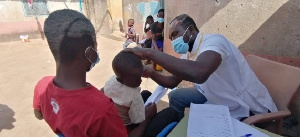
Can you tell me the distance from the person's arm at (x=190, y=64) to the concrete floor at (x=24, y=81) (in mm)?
2030

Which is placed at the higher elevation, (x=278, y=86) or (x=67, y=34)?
(x=67, y=34)

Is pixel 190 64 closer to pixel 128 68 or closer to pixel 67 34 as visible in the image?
pixel 128 68

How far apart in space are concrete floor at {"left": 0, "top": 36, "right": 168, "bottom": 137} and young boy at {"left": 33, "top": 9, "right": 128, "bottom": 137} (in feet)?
6.71

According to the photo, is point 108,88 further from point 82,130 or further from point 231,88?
point 231,88

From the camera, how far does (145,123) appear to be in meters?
1.50

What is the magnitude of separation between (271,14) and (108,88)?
209cm

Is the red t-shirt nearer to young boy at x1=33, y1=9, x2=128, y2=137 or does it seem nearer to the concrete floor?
young boy at x1=33, y1=9, x2=128, y2=137

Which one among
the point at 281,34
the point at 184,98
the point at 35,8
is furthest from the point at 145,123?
the point at 35,8

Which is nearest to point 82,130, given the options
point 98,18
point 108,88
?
point 108,88

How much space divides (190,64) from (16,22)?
10.4m

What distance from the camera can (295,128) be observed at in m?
2.25

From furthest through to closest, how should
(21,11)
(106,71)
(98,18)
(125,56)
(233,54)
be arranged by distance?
(98,18), (21,11), (106,71), (233,54), (125,56)

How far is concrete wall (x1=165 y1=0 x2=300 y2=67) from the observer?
2223 mm

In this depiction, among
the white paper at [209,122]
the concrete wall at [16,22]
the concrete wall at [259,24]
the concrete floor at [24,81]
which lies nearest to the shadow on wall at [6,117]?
the concrete floor at [24,81]
